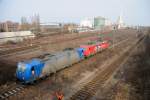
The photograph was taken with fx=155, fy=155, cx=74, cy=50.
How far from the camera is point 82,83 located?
20.1 meters

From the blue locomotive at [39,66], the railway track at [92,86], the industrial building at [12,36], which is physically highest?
the industrial building at [12,36]

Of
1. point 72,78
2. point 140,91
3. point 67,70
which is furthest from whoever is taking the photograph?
point 67,70

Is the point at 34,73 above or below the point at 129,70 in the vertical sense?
above

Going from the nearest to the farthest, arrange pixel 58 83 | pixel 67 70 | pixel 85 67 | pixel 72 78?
pixel 58 83, pixel 72 78, pixel 67 70, pixel 85 67

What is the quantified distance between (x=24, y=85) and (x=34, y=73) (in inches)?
85.5

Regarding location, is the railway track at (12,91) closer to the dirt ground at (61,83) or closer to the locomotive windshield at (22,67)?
the dirt ground at (61,83)

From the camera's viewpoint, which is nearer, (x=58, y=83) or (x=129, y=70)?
(x=58, y=83)

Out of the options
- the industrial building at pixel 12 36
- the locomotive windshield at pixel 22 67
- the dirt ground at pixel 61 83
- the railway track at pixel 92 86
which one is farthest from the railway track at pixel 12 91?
the industrial building at pixel 12 36

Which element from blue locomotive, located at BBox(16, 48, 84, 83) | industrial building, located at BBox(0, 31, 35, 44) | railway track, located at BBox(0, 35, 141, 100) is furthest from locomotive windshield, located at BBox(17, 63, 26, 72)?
industrial building, located at BBox(0, 31, 35, 44)

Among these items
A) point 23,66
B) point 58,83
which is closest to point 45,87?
point 58,83

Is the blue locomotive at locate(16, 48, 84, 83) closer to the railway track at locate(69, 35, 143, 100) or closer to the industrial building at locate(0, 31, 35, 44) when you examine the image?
the railway track at locate(69, 35, 143, 100)

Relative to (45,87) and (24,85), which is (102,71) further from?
(24,85)

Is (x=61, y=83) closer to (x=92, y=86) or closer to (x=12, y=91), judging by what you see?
(x=92, y=86)

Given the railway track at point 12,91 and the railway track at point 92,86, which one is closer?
the railway track at point 12,91
